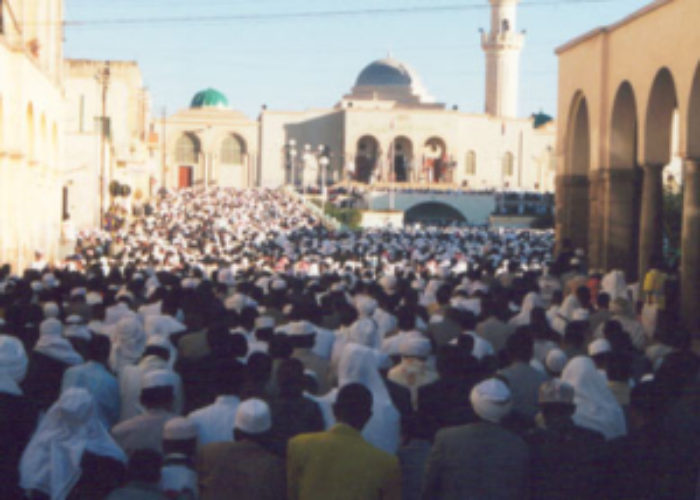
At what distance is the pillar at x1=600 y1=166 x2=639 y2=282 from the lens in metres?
20.6

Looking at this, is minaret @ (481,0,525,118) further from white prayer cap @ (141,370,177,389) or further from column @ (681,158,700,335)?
white prayer cap @ (141,370,177,389)

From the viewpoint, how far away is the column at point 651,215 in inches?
736

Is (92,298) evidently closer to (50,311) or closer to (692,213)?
(50,311)

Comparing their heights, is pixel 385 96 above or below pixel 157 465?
above

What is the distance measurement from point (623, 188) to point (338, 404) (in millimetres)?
16088

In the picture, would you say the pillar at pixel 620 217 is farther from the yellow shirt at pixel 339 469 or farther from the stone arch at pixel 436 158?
the stone arch at pixel 436 158

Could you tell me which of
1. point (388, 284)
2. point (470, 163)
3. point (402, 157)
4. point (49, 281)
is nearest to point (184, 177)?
point (402, 157)

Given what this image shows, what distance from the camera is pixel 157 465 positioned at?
5.02 meters

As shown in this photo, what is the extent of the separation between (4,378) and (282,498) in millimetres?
1909

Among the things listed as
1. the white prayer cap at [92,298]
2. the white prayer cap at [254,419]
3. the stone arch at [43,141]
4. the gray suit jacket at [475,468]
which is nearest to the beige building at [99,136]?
the stone arch at [43,141]

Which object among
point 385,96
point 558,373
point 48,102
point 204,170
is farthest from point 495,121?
point 558,373

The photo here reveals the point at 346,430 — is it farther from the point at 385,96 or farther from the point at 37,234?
the point at 385,96

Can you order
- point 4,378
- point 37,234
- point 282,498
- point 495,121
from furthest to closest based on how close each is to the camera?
point 495,121 → point 37,234 → point 4,378 → point 282,498

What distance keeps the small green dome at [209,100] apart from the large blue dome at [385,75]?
35.2ft
